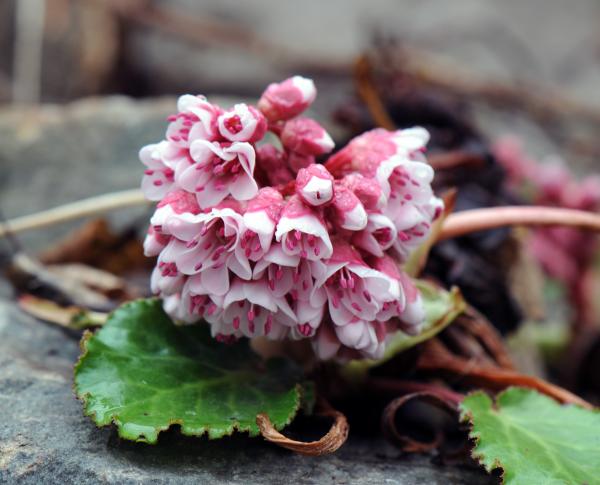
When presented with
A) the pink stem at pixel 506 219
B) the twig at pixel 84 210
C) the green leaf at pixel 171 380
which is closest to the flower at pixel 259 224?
the green leaf at pixel 171 380

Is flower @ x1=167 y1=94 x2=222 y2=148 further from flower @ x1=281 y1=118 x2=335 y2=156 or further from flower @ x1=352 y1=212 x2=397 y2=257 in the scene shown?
flower @ x1=352 y1=212 x2=397 y2=257

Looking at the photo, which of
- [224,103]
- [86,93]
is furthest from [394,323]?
[86,93]

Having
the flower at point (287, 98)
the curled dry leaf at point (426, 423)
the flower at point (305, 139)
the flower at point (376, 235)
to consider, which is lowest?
the curled dry leaf at point (426, 423)

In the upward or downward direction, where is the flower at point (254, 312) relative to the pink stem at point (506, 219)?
downward

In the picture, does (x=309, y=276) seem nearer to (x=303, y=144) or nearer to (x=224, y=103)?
(x=303, y=144)

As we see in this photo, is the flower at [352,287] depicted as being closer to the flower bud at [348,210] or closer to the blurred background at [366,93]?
the flower bud at [348,210]

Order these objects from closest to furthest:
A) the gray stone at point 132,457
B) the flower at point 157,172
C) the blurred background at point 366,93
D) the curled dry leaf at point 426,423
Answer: the gray stone at point 132,457 < the flower at point 157,172 < the curled dry leaf at point 426,423 < the blurred background at point 366,93

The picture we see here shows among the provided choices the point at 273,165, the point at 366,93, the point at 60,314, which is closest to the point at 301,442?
the point at 273,165
